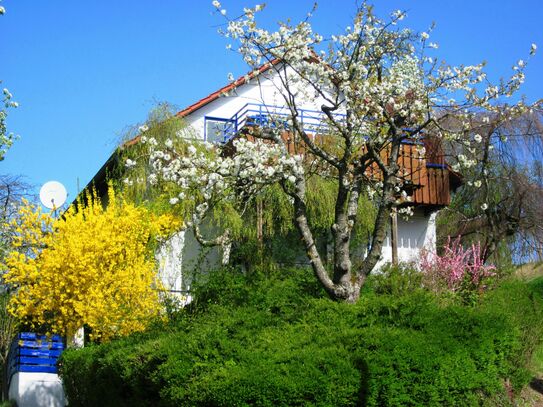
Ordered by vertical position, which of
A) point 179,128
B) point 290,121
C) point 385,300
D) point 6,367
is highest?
point 179,128

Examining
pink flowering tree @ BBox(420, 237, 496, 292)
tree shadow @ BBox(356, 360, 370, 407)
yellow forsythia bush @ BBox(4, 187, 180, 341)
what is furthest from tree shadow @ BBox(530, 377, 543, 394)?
yellow forsythia bush @ BBox(4, 187, 180, 341)

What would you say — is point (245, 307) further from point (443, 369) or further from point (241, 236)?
point (241, 236)

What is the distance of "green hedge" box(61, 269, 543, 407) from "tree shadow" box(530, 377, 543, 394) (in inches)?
32.7

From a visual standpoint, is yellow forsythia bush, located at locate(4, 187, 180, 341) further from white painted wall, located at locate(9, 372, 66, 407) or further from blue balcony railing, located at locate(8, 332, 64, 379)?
white painted wall, located at locate(9, 372, 66, 407)

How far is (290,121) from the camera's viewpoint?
11375 mm

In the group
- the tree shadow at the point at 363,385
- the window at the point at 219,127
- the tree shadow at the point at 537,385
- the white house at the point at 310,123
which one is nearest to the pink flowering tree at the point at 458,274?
the tree shadow at the point at 537,385

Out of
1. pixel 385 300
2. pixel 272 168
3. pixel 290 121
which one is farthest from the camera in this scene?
pixel 290 121

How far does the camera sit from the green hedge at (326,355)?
696cm

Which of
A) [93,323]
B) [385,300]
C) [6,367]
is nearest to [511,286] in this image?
[385,300]

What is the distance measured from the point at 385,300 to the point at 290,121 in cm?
339

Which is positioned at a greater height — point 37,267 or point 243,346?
point 37,267

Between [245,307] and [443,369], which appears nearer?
[443,369]

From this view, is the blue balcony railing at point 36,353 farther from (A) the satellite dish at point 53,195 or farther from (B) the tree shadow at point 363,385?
(B) the tree shadow at point 363,385

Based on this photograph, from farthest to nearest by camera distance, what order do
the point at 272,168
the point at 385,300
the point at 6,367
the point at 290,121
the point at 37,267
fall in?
the point at 6,367 → the point at 37,267 → the point at 290,121 → the point at 272,168 → the point at 385,300
